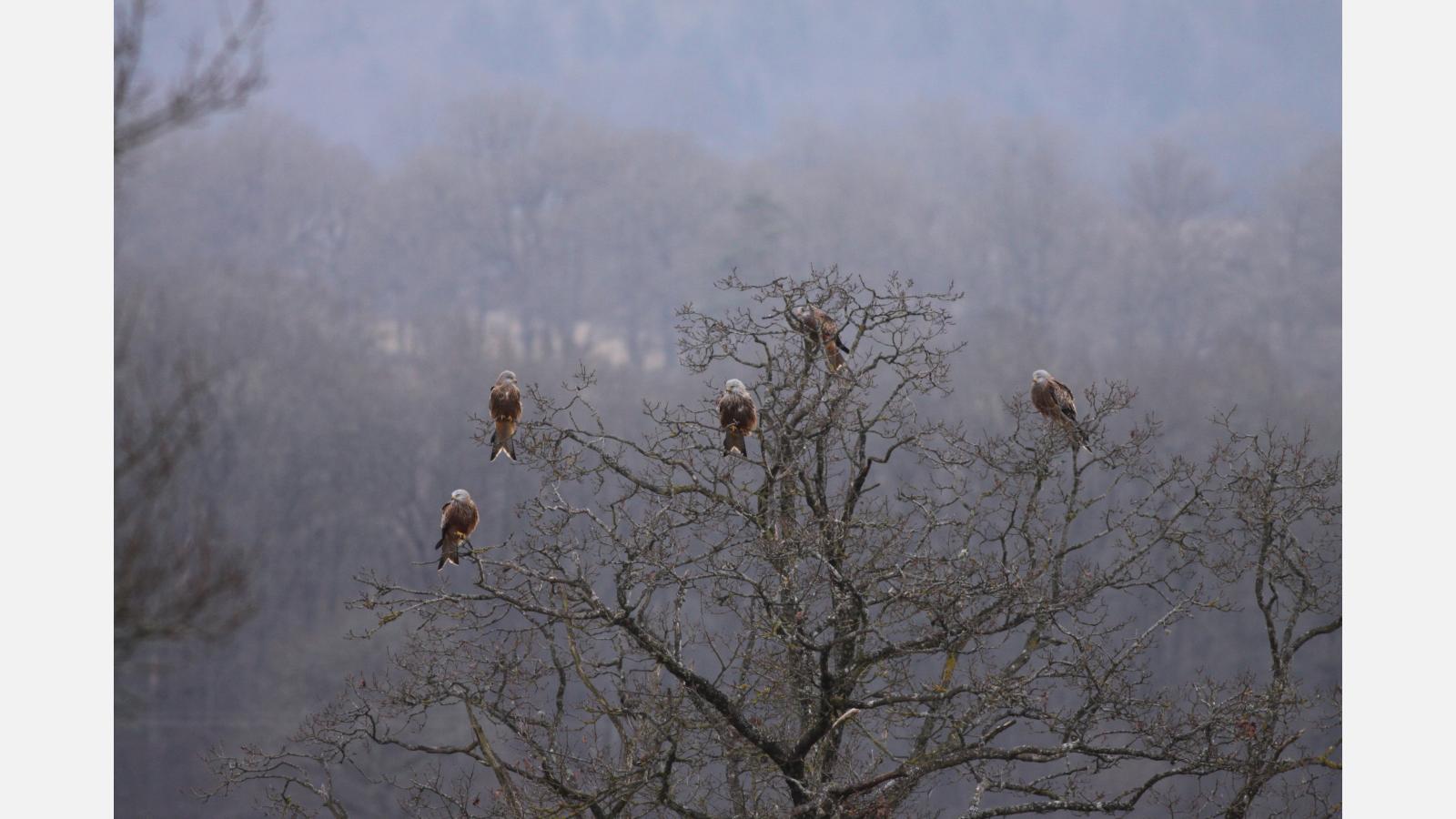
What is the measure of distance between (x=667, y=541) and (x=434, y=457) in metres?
19.1

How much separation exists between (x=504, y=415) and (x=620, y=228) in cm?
2728

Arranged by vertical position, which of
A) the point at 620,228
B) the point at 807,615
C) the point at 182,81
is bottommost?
the point at 807,615

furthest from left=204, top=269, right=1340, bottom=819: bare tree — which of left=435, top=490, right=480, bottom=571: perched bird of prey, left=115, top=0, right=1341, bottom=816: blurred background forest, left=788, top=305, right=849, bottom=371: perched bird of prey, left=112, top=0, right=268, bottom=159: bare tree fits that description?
left=115, top=0, right=1341, bottom=816: blurred background forest

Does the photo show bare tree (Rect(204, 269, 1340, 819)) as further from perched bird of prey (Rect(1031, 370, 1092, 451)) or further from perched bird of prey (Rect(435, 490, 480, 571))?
perched bird of prey (Rect(435, 490, 480, 571))

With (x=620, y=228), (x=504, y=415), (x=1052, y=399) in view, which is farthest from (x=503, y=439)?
(x=620, y=228)

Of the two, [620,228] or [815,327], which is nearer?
[815,327]

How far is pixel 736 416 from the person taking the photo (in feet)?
19.2

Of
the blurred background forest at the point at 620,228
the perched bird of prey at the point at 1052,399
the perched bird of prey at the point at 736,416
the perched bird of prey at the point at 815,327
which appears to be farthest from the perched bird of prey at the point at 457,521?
the blurred background forest at the point at 620,228

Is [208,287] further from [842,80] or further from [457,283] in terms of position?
[842,80]

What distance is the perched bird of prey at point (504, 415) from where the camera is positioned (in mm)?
5953

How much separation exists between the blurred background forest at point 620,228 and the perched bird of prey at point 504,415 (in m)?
11.9

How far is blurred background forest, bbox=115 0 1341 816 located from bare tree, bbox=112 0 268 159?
38.9ft

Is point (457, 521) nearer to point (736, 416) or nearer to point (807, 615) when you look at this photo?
point (736, 416)

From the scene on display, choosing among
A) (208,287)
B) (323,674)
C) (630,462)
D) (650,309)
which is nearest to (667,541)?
(630,462)
